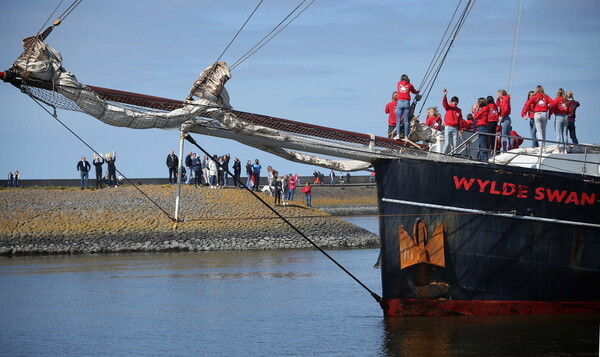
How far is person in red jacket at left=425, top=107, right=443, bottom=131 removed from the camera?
21.6m

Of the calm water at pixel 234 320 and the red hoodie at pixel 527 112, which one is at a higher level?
the red hoodie at pixel 527 112

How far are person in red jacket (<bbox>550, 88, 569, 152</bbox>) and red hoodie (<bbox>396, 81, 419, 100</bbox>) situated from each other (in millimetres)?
3367

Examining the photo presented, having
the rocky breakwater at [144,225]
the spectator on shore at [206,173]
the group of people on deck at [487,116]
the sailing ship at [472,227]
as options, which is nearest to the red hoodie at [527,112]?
the group of people on deck at [487,116]

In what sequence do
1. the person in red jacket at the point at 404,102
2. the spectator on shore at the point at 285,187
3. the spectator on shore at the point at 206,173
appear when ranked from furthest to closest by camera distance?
the spectator on shore at the point at 206,173, the spectator on shore at the point at 285,187, the person in red jacket at the point at 404,102

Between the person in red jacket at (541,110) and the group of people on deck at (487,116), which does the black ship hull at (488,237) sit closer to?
the group of people on deck at (487,116)

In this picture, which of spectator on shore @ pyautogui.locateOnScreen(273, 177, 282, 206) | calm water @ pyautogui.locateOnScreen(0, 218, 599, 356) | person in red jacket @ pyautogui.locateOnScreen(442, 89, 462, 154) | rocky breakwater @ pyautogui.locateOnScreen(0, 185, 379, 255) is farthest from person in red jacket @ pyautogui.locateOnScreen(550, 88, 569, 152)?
spectator on shore @ pyautogui.locateOnScreen(273, 177, 282, 206)

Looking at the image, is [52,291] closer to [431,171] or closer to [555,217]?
[431,171]

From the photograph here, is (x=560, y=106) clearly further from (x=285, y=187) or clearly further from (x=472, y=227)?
(x=285, y=187)

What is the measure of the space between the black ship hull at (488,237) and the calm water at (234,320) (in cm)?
46

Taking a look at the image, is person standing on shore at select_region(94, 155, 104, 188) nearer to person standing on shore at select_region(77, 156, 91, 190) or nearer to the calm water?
person standing on shore at select_region(77, 156, 91, 190)

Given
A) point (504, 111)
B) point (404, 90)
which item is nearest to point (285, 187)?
point (504, 111)

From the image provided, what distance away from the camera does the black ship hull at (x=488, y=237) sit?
58.1 feet

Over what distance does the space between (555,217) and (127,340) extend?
8544 mm

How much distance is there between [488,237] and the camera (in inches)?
703
